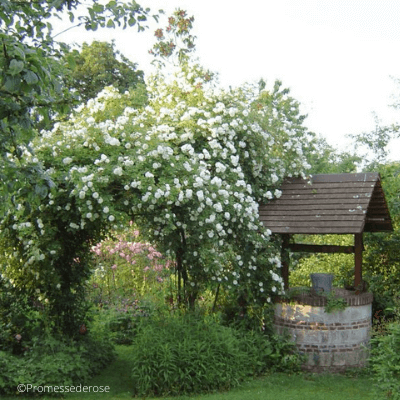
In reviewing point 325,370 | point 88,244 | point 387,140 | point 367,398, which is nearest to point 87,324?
point 88,244

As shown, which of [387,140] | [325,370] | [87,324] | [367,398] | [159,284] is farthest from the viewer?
[387,140]

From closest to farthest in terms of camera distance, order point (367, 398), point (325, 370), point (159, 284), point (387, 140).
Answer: point (367, 398), point (325, 370), point (159, 284), point (387, 140)

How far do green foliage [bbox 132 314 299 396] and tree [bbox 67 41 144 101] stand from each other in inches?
638

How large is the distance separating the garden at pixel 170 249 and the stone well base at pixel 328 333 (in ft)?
0.69

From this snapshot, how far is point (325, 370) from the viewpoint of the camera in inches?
344

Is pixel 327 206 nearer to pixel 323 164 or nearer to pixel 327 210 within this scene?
pixel 327 210

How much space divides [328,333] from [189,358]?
91.6 inches

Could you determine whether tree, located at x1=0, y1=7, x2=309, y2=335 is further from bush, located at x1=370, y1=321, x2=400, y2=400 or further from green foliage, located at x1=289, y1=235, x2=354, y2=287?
bush, located at x1=370, y1=321, x2=400, y2=400

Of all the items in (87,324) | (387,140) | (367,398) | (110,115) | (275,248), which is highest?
(387,140)

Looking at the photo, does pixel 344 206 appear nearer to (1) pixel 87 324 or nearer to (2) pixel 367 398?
(2) pixel 367 398

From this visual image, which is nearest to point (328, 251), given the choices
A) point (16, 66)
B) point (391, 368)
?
point (391, 368)

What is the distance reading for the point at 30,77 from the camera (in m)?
3.35

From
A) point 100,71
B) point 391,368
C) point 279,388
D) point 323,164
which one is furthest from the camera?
point 100,71

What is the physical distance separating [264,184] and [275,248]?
1.13 metres
